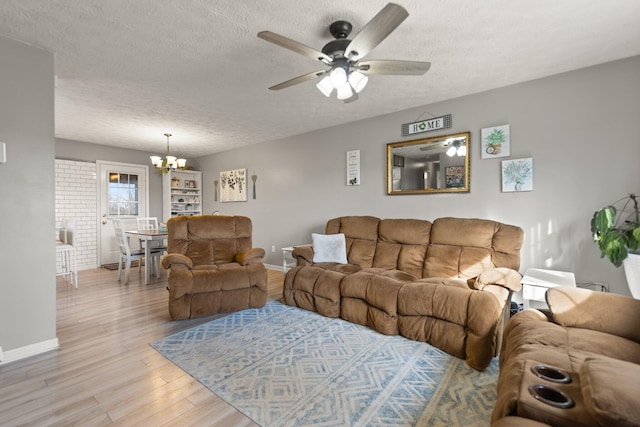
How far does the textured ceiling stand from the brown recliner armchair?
1.53 metres

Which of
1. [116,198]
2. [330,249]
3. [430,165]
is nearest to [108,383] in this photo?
[330,249]

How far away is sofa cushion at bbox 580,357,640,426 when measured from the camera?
2.63ft

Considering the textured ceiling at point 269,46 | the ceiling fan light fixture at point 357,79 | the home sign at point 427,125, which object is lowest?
the ceiling fan light fixture at point 357,79

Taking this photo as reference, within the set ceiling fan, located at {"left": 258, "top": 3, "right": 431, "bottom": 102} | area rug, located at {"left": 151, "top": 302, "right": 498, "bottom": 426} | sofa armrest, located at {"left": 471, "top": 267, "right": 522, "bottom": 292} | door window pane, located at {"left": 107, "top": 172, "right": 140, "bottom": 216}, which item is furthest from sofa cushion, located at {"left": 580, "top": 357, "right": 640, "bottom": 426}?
door window pane, located at {"left": 107, "top": 172, "right": 140, "bottom": 216}

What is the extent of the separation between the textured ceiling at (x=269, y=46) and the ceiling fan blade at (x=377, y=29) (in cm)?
32

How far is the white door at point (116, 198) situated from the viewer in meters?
5.82

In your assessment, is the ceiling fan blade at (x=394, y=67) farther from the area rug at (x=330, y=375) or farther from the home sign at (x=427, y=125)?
the area rug at (x=330, y=375)

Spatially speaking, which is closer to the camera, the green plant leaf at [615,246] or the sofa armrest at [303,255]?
the green plant leaf at [615,246]

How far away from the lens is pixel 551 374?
3.84 feet

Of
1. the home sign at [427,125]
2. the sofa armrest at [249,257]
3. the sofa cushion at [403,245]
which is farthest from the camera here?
the home sign at [427,125]

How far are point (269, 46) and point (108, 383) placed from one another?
8.71 feet

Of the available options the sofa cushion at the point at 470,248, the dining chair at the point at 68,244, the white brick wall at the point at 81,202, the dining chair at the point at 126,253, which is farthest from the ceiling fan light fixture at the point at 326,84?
the white brick wall at the point at 81,202

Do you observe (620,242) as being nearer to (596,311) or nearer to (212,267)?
(596,311)

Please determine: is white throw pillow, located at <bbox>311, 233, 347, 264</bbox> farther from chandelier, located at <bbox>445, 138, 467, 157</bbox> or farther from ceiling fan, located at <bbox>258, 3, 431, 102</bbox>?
ceiling fan, located at <bbox>258, 3, 431, 102</bbox>
